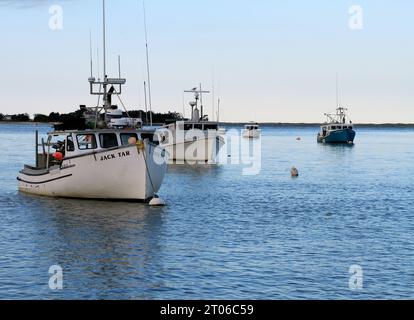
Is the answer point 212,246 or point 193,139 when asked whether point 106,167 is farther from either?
point 193,139

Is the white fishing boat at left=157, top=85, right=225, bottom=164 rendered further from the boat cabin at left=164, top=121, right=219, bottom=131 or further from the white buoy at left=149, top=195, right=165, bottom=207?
the white buoy at left=149, top=195, right=165, bottom=207

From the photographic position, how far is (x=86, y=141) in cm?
3488

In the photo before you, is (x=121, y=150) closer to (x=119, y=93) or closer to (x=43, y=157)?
(x=119, y=93)

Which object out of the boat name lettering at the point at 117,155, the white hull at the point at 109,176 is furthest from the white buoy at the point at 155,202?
the boat name lettering at the point at 117,155

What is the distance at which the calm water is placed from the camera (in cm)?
1891

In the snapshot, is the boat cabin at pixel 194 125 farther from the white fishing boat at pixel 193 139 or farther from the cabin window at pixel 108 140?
the cabin window at pixel 108 140

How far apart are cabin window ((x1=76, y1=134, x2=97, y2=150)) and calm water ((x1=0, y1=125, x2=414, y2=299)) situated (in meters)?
2.88

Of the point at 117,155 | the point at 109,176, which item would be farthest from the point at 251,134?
Result: the point at 117,155

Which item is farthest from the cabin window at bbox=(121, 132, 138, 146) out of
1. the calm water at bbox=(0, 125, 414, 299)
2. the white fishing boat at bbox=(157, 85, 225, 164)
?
the white fishing boat at bbox=(157, 85, 225, 164)

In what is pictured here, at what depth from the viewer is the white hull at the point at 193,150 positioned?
6769 cm
